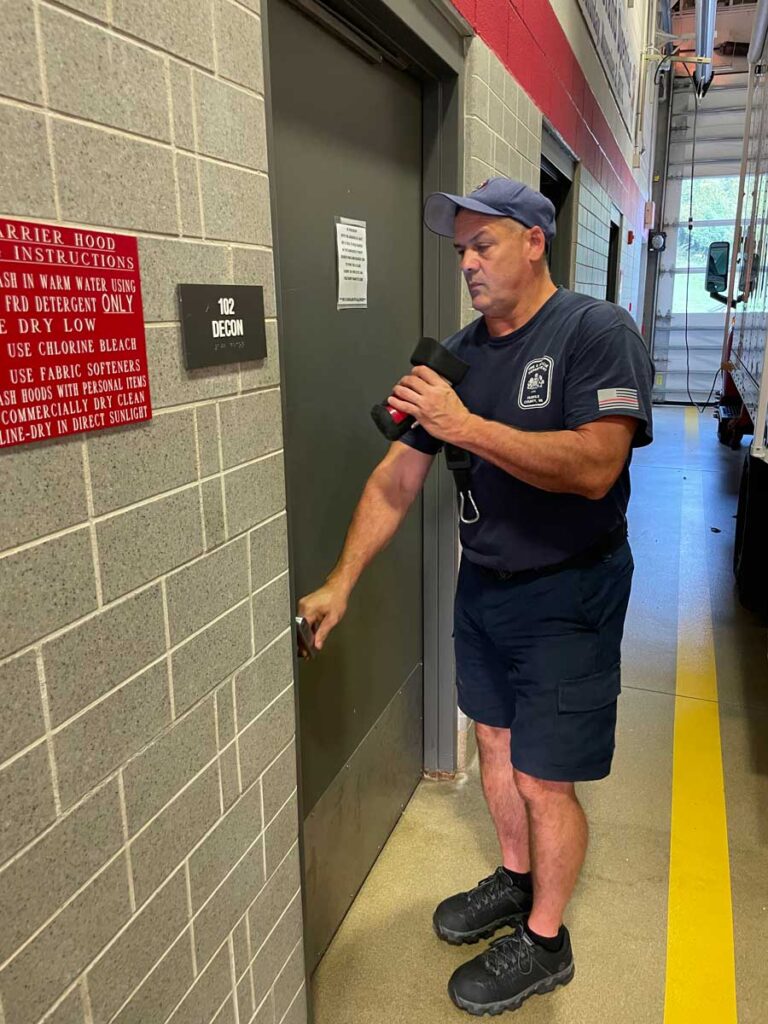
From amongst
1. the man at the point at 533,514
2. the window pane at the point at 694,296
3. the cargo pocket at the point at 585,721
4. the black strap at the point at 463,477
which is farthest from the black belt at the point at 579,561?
the window pane at the point at 694,296

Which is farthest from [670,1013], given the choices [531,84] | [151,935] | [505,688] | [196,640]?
[531,84]

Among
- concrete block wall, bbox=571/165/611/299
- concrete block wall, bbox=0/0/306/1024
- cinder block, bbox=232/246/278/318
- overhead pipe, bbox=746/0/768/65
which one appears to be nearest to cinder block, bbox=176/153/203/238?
concrete block wall, bbox=0/0/306/1024

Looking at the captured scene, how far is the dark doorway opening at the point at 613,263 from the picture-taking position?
778cm

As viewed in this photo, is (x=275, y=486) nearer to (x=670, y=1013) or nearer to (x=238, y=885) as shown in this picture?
(x=238, y=885)

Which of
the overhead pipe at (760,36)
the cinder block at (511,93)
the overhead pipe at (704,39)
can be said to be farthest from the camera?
the overhead pipe at (704,39)

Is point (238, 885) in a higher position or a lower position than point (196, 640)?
lower

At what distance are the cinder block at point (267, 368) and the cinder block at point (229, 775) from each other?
69 centimetres

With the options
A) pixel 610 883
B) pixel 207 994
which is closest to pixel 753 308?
pixel 610 883

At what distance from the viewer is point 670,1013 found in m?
2.07

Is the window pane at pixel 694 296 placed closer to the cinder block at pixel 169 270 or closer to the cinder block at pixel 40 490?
the cinder block at pixel 169 270

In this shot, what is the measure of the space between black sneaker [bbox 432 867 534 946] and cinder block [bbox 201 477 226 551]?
5.12 feet

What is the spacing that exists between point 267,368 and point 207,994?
1.20 metres

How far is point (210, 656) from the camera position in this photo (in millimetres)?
1399

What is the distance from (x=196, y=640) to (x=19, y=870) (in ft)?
1.48
